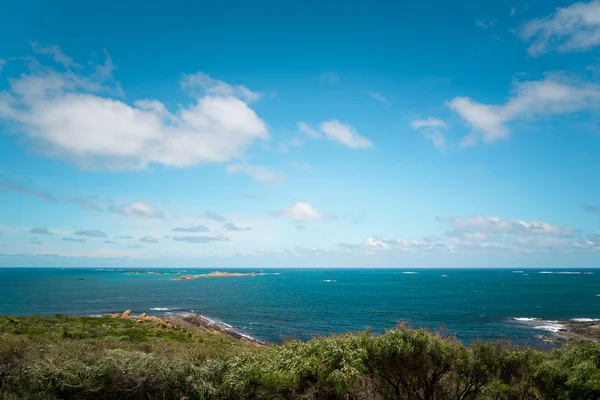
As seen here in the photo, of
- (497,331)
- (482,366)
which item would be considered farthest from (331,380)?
(497,331)

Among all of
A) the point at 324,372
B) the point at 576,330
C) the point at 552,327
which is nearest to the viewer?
the point at 324,372

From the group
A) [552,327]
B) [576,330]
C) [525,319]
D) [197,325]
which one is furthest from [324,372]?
[525,319]

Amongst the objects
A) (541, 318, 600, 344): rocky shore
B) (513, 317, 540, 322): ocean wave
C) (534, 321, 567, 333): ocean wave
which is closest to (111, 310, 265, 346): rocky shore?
(541, 318, 600, 344): rocky shore

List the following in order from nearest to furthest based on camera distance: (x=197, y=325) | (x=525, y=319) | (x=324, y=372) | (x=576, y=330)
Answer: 1. (x=324, y=372)
2. (x=576, y=330)
3. (x=197, y=325)
4. (x=525, y=319)

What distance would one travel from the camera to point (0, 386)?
1845cm

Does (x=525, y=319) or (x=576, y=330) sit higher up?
(x=576, y=330)

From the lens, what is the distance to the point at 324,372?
59.4 feet

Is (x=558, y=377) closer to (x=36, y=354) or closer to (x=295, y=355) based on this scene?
(x=295, y=355)

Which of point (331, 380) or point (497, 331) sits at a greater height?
point (331, 380)

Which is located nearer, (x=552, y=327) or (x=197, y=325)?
(x=552, y=327)

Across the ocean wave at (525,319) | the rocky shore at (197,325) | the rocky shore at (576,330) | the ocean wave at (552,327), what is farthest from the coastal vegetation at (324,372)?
the ocean wave at (525,319)

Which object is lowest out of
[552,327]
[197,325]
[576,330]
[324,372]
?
[197,325]

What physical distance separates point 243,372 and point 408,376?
9232mm

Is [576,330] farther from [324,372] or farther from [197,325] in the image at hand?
[197,325]
